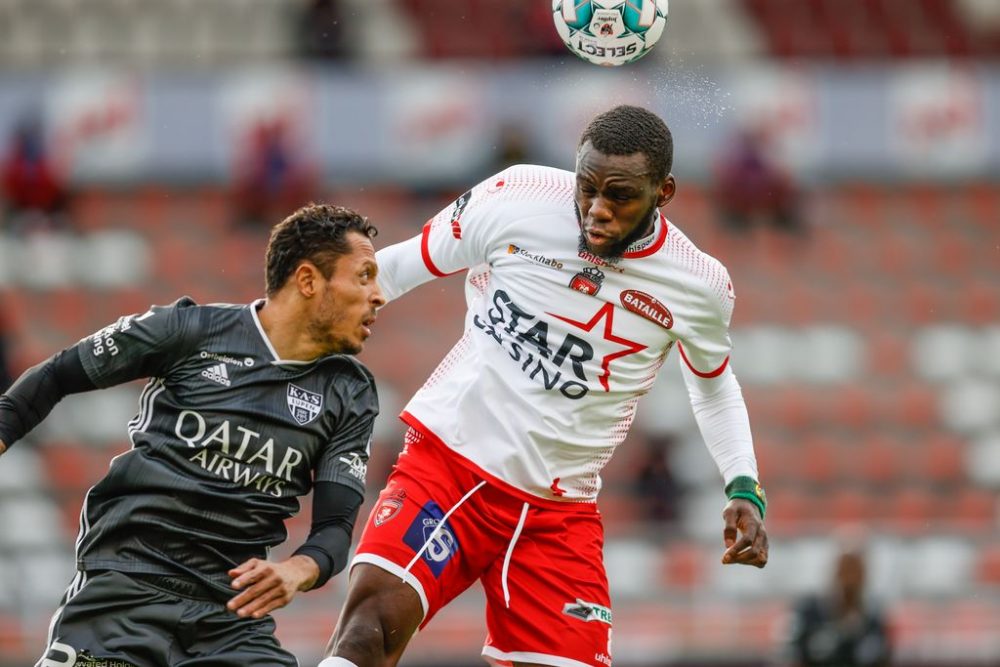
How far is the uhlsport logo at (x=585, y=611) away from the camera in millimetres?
5641

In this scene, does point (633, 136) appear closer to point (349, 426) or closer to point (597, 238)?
point (597, 238)

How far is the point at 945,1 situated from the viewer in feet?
61.2

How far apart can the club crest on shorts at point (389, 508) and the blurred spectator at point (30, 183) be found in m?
10.6

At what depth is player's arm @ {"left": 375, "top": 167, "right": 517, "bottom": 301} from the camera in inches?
225

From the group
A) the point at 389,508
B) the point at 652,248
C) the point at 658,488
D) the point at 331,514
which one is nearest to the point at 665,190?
the point at 652,248

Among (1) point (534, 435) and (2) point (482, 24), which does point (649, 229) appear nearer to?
(1) point (534, 435)

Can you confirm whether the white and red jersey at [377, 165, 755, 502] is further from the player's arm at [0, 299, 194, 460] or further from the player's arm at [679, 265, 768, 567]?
the player's arm at [0, 299, 194, 460]

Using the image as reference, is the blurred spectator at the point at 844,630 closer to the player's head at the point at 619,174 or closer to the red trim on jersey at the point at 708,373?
the red trim on jersey at the point at 708,373

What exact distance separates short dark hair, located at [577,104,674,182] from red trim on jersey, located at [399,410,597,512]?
1193 mm

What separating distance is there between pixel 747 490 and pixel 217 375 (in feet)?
6.39

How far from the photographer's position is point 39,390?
506 cm

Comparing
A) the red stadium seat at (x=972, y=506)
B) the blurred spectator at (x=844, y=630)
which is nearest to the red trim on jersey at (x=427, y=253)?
the blurred spectator at (x=844, y=630)

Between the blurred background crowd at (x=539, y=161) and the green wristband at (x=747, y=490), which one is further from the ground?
the blurred background crowd at (x=539, y=161)

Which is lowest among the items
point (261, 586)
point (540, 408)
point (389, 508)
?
point (261, 586)
